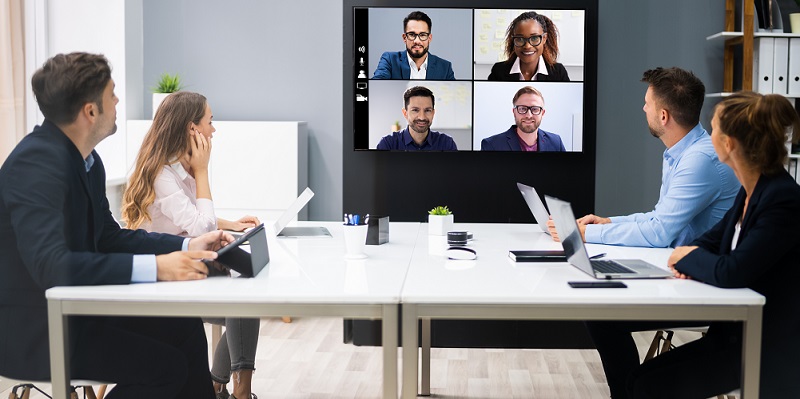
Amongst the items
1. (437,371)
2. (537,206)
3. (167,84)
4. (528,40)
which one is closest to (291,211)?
(537,206)

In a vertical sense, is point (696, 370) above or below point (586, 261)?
below

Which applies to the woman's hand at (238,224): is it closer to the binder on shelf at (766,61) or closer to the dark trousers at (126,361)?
the dark trousers at (126,361)

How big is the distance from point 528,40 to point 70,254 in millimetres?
3215

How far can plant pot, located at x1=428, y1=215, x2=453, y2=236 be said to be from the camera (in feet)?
11.6

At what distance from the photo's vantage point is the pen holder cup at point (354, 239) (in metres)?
2.88

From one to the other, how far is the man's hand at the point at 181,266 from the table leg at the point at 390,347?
55 centimetres

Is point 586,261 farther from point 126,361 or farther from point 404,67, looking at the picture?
point 404,67

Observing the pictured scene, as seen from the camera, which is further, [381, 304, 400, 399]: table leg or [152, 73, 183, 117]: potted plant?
[152, 73, 183, 117]: potted plant

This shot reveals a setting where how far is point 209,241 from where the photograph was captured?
2764 millimetres

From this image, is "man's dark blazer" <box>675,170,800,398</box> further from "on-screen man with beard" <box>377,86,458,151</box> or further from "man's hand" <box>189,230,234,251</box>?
"on-screen man with beard" <box>377,86,458,151</box>

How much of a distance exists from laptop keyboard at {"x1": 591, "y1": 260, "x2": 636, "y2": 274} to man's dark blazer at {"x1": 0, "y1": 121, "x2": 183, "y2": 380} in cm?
139

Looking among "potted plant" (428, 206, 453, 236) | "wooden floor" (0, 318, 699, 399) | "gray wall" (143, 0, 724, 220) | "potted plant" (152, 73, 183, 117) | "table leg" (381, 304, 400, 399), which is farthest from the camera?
"gray wall" (143, 0, 724, 220)

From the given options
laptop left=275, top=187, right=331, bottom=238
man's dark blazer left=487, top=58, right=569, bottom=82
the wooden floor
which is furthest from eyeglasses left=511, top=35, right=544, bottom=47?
laptop left=275, top=187, right=331, bottom=238

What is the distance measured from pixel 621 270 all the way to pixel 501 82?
2.46 meters
